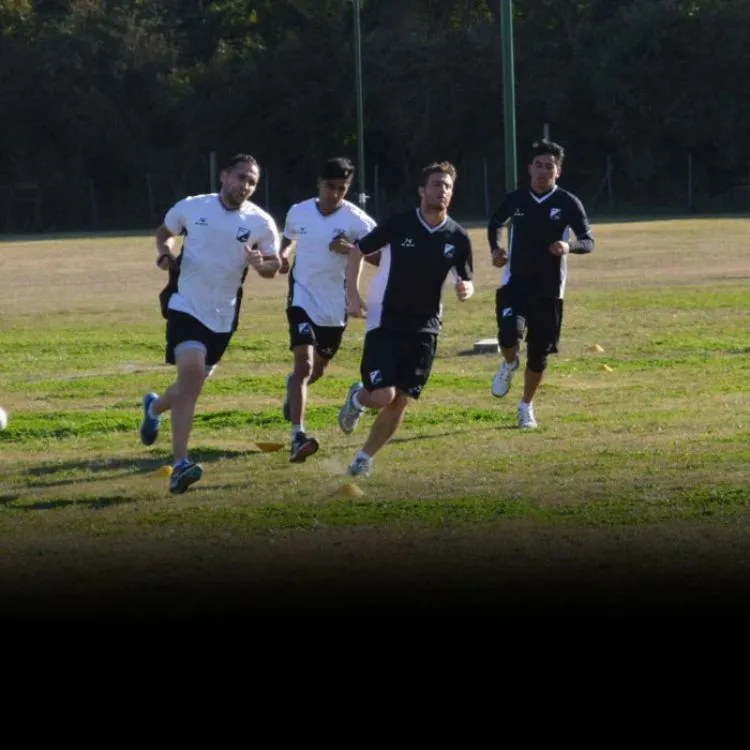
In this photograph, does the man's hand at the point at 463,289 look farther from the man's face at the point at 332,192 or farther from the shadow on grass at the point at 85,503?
the shadow on grass at the point at 85,503

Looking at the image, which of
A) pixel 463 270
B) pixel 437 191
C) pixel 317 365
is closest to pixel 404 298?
pixel 463 270

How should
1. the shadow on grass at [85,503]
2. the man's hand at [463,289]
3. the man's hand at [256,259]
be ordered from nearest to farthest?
the shadow on grass at [85,503]
the man's hand at [256,259]
the man's hand at [463,289]

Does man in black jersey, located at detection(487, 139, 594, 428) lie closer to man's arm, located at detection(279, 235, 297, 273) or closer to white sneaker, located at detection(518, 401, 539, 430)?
white sneaker, located at detection(518, 401, 539, 430)

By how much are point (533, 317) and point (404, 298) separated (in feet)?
9.27

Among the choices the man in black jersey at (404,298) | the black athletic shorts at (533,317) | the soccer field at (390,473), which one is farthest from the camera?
the black athletic shorts at (533,317)

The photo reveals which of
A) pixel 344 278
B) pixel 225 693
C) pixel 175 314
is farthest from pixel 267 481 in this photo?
pixel 225 693

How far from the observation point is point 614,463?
38.4ft

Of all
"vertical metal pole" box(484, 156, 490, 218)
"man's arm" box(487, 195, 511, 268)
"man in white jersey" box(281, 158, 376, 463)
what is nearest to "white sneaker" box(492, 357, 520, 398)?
"man's arm" box(487, 195, 511, 268)

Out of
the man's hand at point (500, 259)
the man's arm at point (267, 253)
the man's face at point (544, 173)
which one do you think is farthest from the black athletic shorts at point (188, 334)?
the man's face at point (544, 173)

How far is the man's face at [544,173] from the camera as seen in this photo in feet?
45.6

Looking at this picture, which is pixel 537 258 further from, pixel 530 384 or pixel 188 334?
pixel 188 334

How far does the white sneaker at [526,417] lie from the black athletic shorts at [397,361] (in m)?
2.34

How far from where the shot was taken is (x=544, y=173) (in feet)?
45.6

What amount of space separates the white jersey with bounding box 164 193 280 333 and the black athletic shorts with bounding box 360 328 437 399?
2.88ft
